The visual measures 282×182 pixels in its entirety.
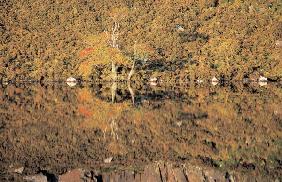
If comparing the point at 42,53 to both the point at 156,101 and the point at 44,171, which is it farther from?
the point at 44,171

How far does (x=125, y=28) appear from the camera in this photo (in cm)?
9019

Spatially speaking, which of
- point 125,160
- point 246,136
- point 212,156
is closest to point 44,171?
point 125,160

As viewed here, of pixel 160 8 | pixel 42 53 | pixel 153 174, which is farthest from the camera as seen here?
pixel 160 8

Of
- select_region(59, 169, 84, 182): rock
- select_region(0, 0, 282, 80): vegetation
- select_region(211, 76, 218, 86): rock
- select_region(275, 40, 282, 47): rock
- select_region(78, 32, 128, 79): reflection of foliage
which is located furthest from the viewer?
select_region(275, 40, 282, 47): rock

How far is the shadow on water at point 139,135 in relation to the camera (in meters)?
19.0

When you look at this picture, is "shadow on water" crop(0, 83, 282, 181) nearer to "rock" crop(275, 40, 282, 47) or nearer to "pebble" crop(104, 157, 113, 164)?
"pebble" crop(104, 157, 113, 164)

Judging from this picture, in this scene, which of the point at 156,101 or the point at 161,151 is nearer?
the point at 161,151

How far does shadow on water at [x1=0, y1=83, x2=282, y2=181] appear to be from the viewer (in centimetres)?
1903

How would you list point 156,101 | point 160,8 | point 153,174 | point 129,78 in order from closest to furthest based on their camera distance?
point 153,174, point 156,101, point 129,78, point 160,8

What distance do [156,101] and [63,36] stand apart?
182 ft

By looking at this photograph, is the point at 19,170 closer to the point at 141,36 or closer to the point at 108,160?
the point at 108,160

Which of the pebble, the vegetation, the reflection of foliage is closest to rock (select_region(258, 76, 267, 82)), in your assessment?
the vegetation

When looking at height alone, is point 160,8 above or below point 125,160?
above

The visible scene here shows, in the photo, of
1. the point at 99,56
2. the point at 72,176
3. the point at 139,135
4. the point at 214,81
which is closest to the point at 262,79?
the point at 214,81
